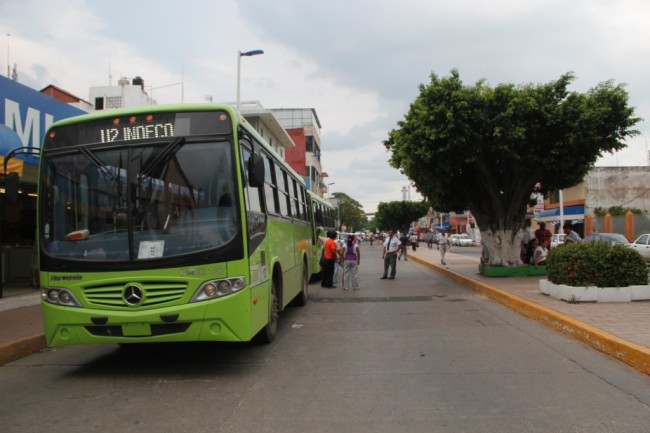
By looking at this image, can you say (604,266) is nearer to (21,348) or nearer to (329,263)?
(329,263)

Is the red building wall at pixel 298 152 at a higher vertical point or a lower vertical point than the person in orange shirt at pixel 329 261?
higher

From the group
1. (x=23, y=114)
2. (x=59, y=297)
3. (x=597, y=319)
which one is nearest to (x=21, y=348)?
(x=59, y=297)

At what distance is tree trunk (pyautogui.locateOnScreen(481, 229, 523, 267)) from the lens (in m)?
16.0

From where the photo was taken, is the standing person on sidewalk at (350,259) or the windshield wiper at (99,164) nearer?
the windshield wiper at (99,164)

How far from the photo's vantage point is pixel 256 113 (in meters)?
38.7

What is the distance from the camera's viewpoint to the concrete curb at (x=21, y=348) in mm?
6695

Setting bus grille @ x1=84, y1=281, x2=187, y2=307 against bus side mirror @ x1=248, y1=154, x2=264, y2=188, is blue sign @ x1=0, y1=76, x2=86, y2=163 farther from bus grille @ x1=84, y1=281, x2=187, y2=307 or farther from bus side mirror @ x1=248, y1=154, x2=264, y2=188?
bus side mirror @ x1=248, y1=154, x2=264, y2=188

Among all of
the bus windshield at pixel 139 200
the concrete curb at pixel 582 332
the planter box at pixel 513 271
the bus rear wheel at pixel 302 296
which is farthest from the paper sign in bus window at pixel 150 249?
the planter box at pixel 513 271

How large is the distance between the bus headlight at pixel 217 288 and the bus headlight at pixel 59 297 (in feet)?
4.41

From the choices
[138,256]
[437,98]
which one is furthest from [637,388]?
[437,98]

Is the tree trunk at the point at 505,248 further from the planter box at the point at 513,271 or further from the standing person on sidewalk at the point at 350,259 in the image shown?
the standing person on sidewalk at the point at 350,259

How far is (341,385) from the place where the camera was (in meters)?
5.34

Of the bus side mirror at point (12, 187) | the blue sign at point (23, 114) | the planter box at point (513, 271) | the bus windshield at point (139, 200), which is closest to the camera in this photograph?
the bus windshield at point (139, 200)

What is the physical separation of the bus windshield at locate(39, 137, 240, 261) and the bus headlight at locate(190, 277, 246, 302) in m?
0.39
